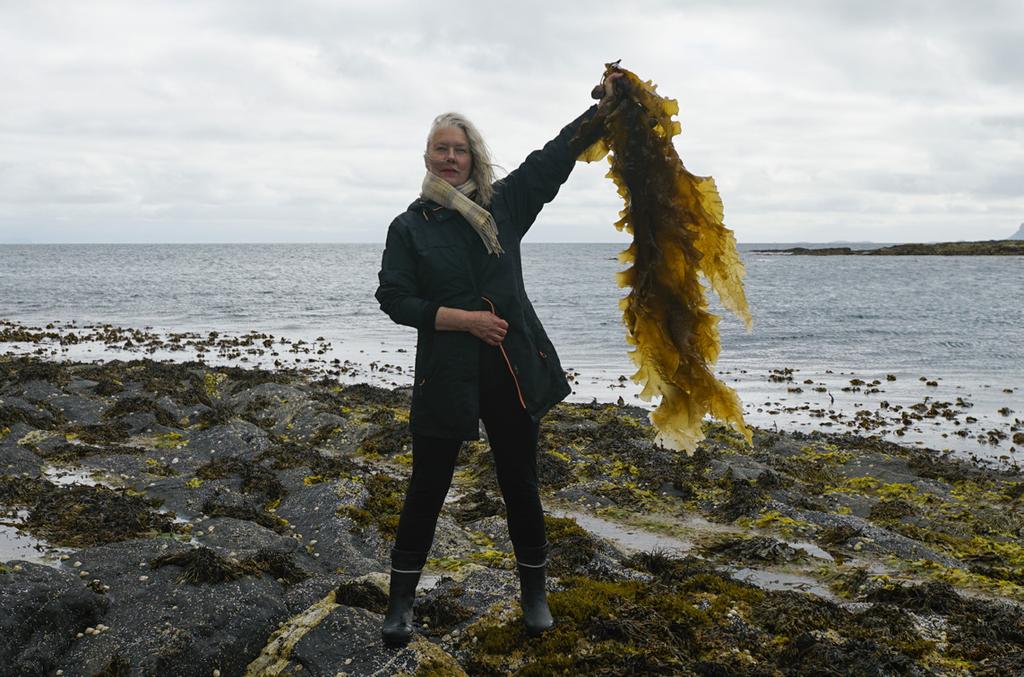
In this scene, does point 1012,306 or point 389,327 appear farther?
point 1012,306

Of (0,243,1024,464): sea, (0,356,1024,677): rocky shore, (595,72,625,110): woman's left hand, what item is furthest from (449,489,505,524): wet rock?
(595,72,625,110): woman's left hand

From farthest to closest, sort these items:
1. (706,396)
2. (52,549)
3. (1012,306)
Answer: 1. (1012,306)
2. (52,549)
3. (706,396)

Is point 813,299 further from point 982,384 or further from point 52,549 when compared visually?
point 52,549

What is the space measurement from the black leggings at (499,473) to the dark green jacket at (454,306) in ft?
0.31

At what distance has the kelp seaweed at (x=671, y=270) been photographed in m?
3.87

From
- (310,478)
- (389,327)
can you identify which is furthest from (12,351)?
(310,478)

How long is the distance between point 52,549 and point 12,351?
1972 centimetres

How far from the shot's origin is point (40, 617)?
13.4 feet

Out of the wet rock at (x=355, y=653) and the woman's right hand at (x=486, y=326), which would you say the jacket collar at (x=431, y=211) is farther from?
the wet rock at (x=355, y=653)

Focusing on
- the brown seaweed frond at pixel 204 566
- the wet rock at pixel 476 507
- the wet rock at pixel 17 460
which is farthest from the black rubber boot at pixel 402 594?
the wet rock at pixel 17 460

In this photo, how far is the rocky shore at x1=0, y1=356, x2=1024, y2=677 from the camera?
3.92m

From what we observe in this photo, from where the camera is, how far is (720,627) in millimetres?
4129

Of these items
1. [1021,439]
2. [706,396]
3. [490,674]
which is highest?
[706,396]

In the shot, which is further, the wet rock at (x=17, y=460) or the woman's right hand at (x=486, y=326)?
the wet rock at (x=17, y=460)
